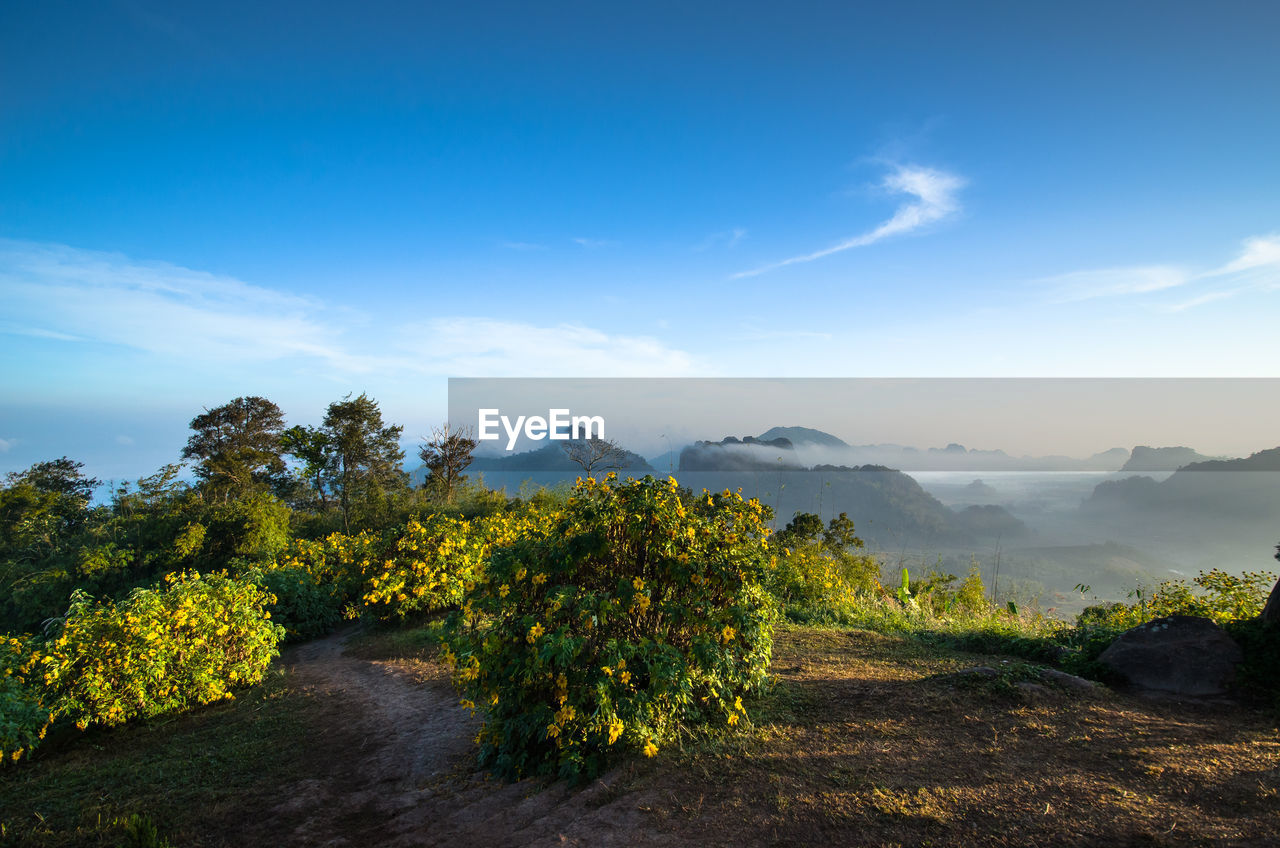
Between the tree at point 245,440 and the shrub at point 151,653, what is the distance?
945 inches

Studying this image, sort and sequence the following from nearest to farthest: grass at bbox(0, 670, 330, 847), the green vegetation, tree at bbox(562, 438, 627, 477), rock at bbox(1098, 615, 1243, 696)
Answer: the green vegetation
grass at bbox(0, 670, 330, 847)
rock at bbox(1098, 615, 1243, 696)
tree at bbox(562, 438, 627, 477)

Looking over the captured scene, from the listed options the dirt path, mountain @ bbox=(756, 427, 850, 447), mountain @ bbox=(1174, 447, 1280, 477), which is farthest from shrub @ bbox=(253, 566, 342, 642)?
mountain @ bbox=(756, 427, 850, 447)

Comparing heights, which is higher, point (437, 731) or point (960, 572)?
point (437, 731)

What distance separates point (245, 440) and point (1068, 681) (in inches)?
1464

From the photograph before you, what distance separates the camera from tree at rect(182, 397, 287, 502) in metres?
28.9

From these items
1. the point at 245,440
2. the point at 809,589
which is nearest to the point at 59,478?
the point at 245,440

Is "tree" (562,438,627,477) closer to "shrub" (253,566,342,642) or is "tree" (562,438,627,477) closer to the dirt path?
"shrub" (253,566,342,642)

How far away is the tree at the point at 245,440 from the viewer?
94.9 ft

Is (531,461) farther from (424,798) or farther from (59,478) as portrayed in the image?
(424,798)

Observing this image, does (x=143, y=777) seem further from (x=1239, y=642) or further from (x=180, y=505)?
(x=180, y=505)

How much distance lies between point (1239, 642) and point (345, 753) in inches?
327

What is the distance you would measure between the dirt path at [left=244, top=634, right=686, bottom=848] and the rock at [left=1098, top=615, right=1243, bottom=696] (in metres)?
4.77

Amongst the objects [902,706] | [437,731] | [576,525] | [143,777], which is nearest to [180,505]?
[143,777]

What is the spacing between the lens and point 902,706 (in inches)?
190
